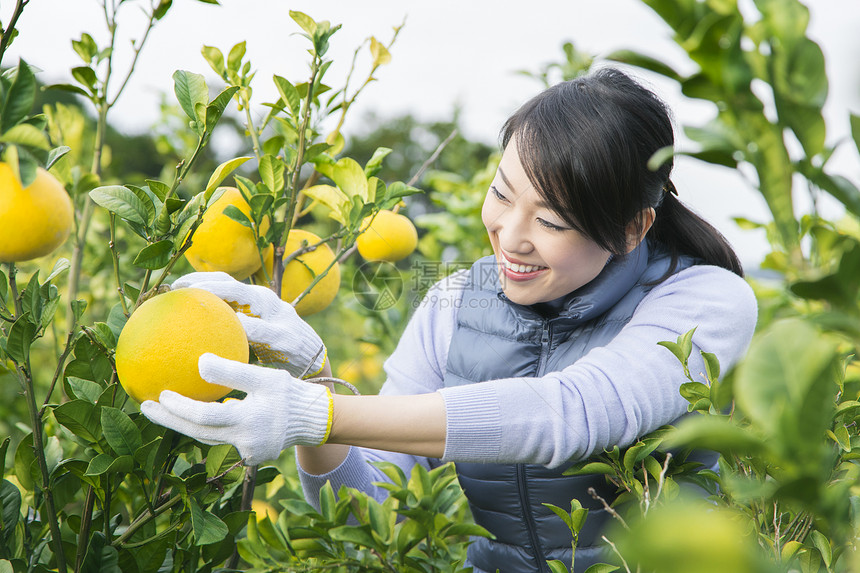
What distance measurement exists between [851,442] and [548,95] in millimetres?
639

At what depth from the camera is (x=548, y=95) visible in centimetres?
104

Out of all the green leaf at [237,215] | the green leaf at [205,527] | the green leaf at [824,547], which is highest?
the green leaf at [237,215]

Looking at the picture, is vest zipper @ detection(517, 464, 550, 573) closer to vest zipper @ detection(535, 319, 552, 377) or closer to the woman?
the woman

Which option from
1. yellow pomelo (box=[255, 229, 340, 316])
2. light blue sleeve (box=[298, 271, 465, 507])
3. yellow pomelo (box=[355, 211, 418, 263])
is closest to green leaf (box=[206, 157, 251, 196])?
yellow pomelo (box=[255, 229, 340, 316])

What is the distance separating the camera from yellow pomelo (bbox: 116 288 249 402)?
0.69 m

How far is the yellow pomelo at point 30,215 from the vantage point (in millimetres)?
579

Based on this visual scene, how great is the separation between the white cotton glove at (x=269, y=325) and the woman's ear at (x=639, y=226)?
52 cm

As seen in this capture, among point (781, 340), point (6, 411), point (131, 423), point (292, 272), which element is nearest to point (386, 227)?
point (292, 272)

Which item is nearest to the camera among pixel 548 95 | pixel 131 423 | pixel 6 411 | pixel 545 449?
pixel 131 423

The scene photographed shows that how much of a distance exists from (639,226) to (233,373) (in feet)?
2.25

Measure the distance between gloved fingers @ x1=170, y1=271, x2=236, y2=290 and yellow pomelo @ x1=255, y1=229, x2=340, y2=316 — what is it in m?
0.11

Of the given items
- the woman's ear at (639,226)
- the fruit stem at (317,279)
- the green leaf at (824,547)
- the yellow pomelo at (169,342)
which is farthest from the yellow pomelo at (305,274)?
the green leaf at (824,547)

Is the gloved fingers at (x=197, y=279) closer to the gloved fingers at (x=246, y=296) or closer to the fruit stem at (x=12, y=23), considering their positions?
the gloved fingers at (x=246, y=296)

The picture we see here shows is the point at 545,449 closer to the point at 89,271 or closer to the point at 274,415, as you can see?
the point at 274,415
